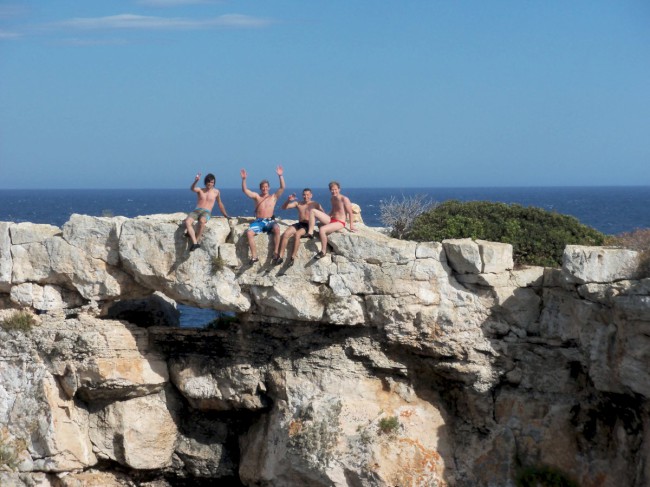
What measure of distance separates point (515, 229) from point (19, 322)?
11721mm

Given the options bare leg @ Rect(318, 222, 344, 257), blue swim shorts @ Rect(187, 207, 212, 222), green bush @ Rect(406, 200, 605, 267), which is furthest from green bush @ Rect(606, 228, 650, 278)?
blue swim shorts @ Rect(187, 207, 212, 222)

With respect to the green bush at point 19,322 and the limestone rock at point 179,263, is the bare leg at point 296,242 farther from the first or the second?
the green bush at point 19,322

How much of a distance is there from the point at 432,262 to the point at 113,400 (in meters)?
8.21

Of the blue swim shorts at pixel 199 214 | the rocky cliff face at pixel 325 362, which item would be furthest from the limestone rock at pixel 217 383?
the blue swim shorts at pixel 199 214

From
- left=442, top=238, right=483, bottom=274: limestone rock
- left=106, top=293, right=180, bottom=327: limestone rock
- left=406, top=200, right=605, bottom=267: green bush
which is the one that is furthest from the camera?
left=106, top=293, right=180, bottom=327: limestone rock

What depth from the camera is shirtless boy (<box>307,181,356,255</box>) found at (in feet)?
63.1

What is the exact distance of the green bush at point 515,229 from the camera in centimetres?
2097

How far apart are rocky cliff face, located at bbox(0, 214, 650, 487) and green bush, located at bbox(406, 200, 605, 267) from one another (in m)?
1.53

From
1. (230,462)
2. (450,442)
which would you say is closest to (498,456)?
(450,442)

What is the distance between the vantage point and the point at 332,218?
1947 centimetres

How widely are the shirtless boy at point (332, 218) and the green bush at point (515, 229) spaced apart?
3456 mm

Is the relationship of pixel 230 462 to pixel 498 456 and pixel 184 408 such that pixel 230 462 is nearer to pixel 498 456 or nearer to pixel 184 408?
pixel 184 408

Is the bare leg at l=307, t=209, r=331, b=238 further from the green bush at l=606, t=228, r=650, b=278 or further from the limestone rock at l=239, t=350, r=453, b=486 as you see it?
the green bush at l=606, t=228, r=650, b=278

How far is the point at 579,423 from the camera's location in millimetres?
19109
